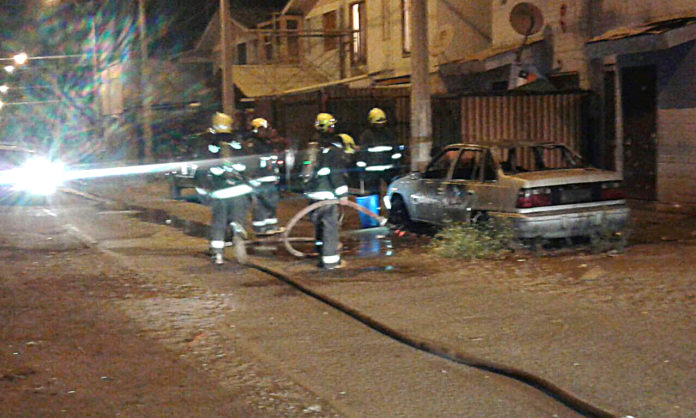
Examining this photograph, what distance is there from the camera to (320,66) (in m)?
31.5

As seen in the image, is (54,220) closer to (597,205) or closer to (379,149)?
(379,149)

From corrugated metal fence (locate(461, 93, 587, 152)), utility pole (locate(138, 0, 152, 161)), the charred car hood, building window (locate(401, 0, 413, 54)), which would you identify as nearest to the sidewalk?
the charred car hood

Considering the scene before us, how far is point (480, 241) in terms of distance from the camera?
1046 cm

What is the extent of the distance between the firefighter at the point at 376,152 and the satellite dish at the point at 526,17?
4988mm

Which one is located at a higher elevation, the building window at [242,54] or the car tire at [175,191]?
the building window at [242,54]

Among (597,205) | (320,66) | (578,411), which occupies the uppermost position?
(320,66)

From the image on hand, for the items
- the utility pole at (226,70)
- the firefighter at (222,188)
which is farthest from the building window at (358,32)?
the firefighter at (222,188)

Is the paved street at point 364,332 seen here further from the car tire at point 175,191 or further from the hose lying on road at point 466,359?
the car tire at point 175,191

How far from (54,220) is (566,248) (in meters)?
9.38

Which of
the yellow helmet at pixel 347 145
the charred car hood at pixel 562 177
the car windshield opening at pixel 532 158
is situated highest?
the yellow helmet at pixel 347 145

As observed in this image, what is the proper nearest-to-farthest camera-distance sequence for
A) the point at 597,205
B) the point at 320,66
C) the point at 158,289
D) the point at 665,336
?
the point at 665,336
the point at 158,289
the point at 597,205
the point at 320,66

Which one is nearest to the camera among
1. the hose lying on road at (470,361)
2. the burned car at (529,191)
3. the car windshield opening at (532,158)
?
the hose lying on road at (470,361)

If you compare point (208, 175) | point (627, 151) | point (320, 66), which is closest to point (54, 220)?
point (208, 175)

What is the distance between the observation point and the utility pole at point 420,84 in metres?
12.9
